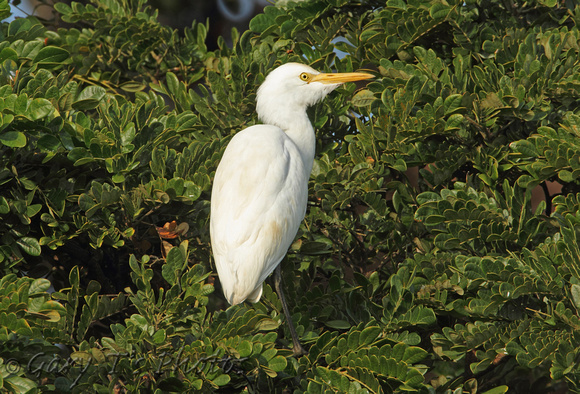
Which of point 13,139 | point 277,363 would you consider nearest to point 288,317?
point 277,363

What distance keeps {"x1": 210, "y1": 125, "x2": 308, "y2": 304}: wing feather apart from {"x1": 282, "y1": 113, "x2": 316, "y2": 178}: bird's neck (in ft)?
0.40

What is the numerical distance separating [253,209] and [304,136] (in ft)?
2.04

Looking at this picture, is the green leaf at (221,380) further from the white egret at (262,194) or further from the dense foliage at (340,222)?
the white egret at (262,194)

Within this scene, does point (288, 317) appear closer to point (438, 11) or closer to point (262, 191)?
point (262, 191)

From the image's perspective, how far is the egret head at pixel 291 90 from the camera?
324cm

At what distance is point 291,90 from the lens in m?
3.36

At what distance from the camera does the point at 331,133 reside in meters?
3.29

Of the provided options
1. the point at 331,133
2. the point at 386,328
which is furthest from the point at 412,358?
the point at 331,133

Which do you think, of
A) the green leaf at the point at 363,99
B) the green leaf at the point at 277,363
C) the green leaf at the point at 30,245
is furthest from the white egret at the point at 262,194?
the green leaf at the point at 30,245

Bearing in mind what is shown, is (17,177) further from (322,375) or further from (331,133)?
(331,133)

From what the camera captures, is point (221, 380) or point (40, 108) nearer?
point (221, 380)

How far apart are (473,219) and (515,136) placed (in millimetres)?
577

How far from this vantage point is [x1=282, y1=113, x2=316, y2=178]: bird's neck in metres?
3.16

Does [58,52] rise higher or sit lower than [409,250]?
higher
